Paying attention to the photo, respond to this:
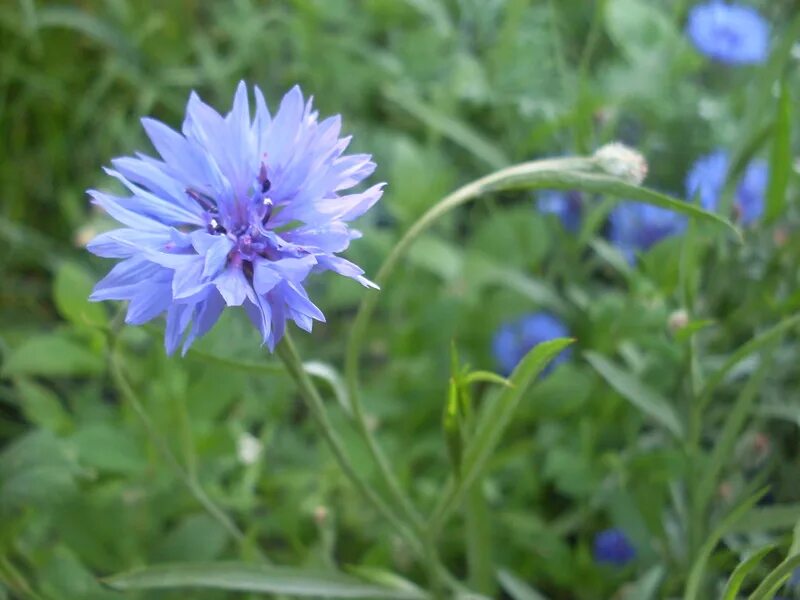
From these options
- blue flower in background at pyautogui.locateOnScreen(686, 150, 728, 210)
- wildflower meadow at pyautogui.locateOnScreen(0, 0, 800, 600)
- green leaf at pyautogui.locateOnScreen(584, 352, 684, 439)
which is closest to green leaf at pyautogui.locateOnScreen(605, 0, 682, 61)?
wildflower meadow at pyautogui.locateOnScreen(0, 0, 800, 600)

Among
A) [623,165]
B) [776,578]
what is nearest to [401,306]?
[623,165]

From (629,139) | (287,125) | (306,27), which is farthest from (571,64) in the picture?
(287,125)

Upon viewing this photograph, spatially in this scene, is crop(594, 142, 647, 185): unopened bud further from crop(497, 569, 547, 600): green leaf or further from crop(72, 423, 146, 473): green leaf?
crop(72, 423, 146, 473): green leaf

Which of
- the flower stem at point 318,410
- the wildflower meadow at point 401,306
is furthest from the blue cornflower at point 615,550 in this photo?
the flower stem at point 318,410

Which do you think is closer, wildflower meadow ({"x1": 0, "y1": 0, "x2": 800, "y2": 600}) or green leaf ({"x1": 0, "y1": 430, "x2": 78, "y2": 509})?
wildflower meadow ({"x1": 0, "y1": 0, "x2": 800, "y2": 600})

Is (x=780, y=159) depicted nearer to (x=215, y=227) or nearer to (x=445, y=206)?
(x=445, y=206)

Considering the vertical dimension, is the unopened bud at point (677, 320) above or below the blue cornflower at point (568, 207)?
below

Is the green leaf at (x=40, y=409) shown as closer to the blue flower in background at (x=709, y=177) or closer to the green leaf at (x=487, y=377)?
the green leaf at (x=487, y=377)
